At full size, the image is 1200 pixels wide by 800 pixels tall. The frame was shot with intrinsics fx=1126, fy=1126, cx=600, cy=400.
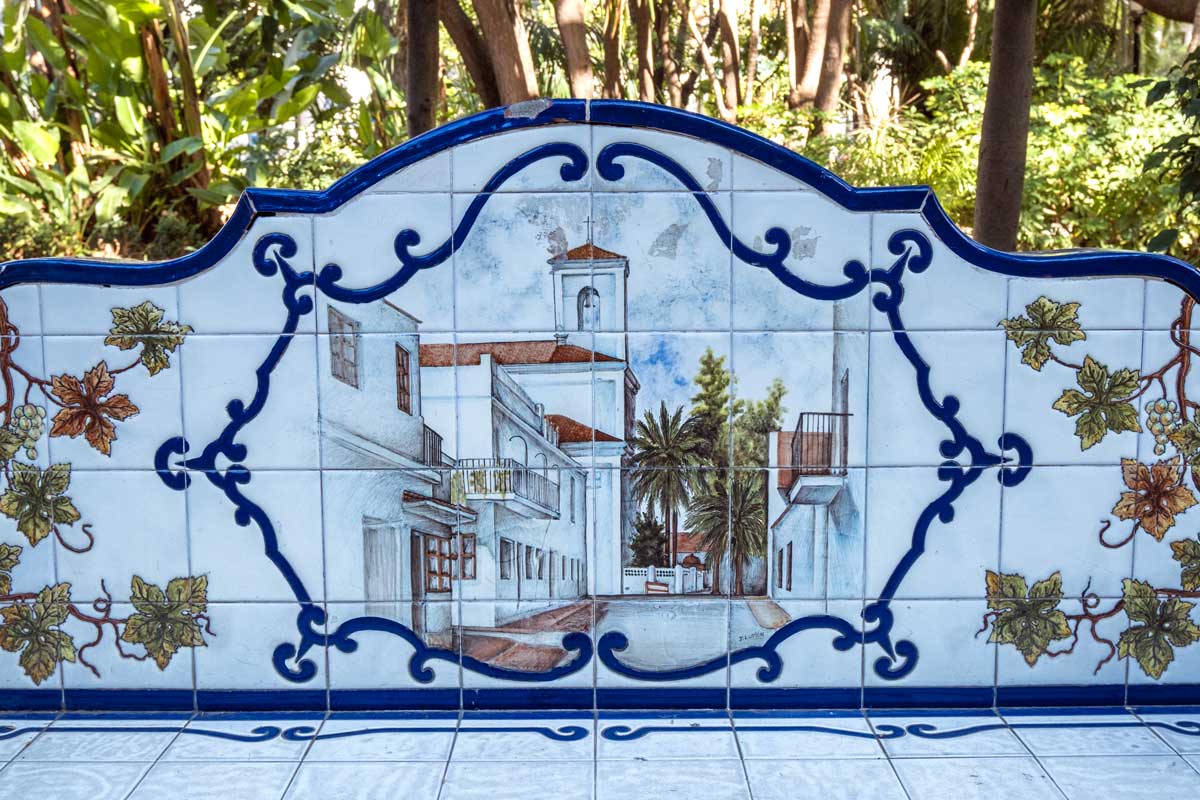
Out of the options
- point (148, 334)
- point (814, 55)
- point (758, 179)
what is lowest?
point (148, 334)

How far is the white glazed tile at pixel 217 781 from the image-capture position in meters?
2.68

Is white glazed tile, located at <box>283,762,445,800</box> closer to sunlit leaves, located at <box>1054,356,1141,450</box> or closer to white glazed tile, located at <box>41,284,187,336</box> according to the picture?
white glazed tile, located at <box>41,284,187,336</box>

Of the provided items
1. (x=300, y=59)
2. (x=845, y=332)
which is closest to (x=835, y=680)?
(x=845, y=332)

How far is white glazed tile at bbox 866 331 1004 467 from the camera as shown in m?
2.98

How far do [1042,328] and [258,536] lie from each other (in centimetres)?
217

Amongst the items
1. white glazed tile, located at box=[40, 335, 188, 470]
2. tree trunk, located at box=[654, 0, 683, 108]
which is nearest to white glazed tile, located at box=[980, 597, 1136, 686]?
white glazed tile, located at box=[40, 335, 188, 470]

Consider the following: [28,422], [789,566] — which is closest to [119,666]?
[28,422]

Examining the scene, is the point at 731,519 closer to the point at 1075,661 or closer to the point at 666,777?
the point at 666,777

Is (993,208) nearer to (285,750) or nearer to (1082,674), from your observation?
(1082,674)

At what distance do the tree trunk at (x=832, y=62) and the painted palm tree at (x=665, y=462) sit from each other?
23.7ft

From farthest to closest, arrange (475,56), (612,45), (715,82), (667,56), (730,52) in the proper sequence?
(667,56), (715,82), (730,52), (612,45), (475,56)

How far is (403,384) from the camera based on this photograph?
9.84 feet

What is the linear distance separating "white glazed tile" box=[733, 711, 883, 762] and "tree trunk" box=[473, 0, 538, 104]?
423cm

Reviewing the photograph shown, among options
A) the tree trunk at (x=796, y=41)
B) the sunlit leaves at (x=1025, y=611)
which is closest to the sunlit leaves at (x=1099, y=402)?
the sunlit leaves at (x=1025, y=611)
